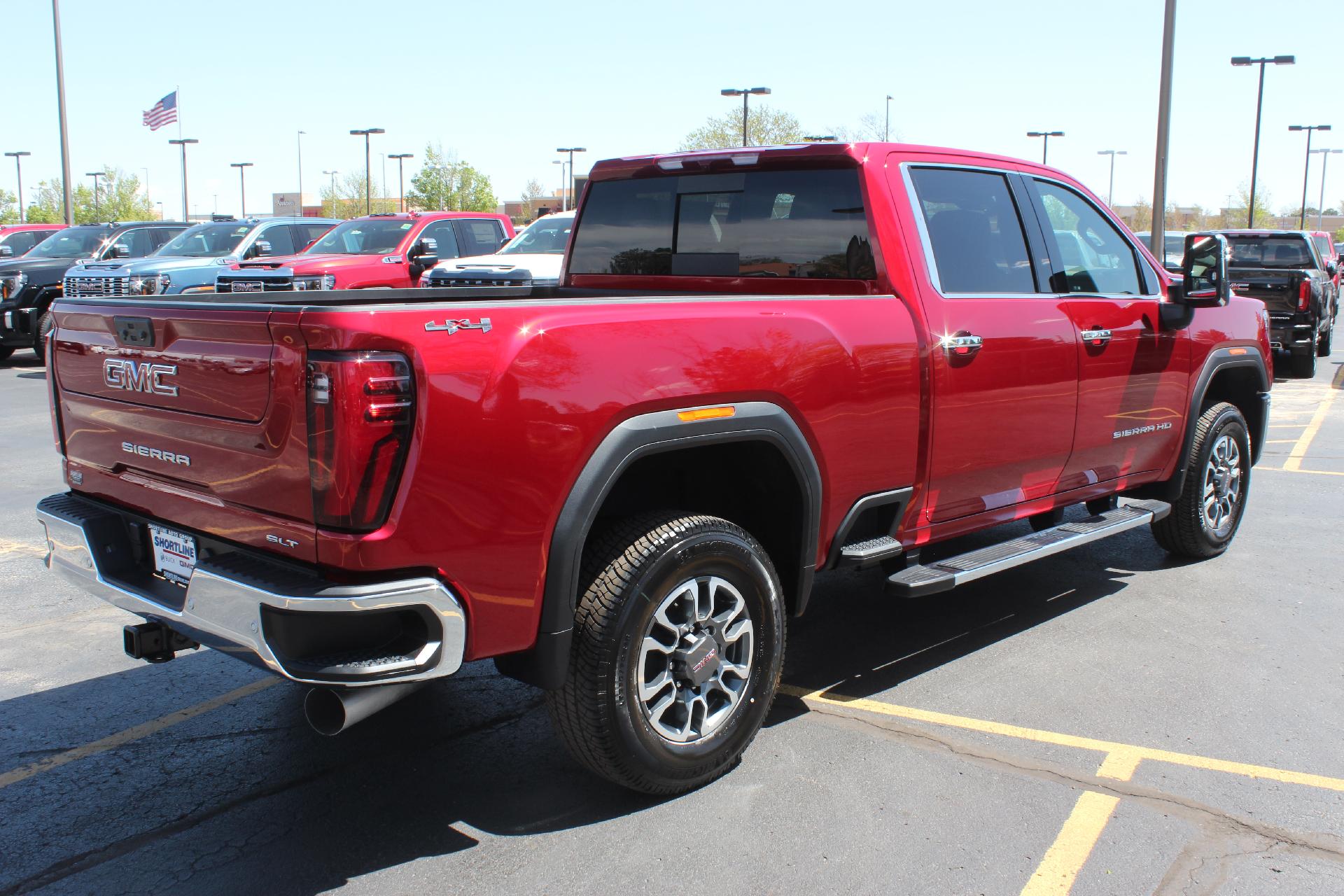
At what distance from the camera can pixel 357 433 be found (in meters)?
2.82

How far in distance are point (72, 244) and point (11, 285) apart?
340cm

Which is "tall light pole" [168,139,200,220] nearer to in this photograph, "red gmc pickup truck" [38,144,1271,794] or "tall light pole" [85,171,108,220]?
"tall light pole" [85,171,108,220]

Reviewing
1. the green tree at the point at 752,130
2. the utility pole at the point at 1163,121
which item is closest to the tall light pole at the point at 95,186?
the green tree at the point at 752,130

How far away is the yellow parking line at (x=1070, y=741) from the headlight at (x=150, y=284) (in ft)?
41.5

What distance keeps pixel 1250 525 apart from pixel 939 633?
10.9ft

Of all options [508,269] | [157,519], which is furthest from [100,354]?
[508,269]

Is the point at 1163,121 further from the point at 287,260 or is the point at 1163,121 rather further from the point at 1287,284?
the point at 287,260

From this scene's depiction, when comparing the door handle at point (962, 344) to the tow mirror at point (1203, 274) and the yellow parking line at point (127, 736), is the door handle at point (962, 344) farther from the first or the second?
the yellow parking line at point (127, 736)

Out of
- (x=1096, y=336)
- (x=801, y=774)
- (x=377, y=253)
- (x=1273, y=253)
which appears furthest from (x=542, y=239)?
(x=801, y=774)

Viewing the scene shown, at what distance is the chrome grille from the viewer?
48.3ft

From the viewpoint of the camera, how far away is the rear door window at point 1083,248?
17.3ft

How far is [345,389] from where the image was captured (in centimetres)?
280

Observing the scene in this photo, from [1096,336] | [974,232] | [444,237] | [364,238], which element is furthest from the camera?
[444,237]

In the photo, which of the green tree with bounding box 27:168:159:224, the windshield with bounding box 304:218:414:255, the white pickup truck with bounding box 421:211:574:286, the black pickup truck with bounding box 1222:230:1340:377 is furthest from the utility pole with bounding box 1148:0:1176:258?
the green tree with bounding box 27:168:159:224
